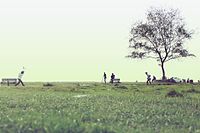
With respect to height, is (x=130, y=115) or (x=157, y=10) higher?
(x=157, y=10)

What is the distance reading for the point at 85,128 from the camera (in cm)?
1862

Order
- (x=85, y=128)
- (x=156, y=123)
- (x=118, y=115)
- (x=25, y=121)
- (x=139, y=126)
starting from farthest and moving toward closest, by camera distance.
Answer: (x=118, y=115) → (x=156, y=123) → (x=139, y=126) → (x=25, y=121) → (x=85, y=128)

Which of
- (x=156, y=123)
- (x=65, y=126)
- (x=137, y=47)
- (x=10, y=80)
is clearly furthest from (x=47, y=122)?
(x=137, y=47)

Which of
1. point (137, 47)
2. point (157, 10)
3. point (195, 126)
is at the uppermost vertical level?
point (157, 10)

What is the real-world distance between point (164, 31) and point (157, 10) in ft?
16.0

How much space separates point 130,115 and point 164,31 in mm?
101412

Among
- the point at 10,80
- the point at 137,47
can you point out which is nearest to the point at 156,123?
the point at 10,80

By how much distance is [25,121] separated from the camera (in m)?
20.0

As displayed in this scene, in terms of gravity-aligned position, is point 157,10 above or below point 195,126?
above

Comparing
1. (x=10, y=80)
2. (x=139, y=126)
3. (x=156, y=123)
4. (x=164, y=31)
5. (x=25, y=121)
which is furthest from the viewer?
(x=164, y=31)

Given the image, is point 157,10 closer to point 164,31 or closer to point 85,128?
point 164,31

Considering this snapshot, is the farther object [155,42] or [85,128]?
[155,42]

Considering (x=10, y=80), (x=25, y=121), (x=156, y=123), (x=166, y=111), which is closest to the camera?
(x=25, y=121)

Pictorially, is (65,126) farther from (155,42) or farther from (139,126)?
(155,42)
